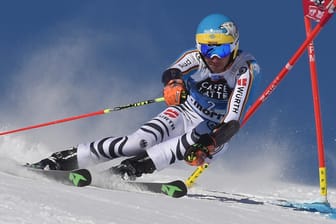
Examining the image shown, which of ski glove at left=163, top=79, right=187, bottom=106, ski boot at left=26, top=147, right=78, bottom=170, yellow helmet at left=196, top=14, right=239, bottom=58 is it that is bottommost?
ski boot at left=26, top=147, right=78, bottom=170

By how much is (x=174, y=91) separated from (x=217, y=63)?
1.35 feet

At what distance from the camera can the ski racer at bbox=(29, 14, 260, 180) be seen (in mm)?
4898

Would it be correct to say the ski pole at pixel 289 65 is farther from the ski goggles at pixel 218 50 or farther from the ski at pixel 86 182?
the ski at pixel 86 182

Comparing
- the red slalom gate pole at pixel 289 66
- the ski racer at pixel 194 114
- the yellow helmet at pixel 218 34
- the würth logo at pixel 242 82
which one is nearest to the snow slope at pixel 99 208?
the ski racer at pixel 194 114

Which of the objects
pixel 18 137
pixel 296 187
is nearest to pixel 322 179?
pixel 296 187

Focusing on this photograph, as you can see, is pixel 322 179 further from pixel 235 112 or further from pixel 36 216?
pixel 36 216

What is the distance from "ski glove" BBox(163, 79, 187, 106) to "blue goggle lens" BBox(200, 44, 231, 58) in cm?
35

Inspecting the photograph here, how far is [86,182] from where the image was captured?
4.33 meters

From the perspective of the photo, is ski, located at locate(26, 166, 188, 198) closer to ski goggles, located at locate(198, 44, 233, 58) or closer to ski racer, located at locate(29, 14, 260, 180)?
ski racer, located at locate(29, 14, 260, 180)

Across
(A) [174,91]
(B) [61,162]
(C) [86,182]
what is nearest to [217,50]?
(A) [174,91]

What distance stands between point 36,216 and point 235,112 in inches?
105

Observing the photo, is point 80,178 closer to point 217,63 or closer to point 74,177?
point 74,177

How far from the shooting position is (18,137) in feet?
23.2

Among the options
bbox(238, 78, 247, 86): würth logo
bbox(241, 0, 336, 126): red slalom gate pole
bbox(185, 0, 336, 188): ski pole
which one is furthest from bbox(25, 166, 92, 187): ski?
bbox(241, 0, 336, 126): red slalom gate pole
